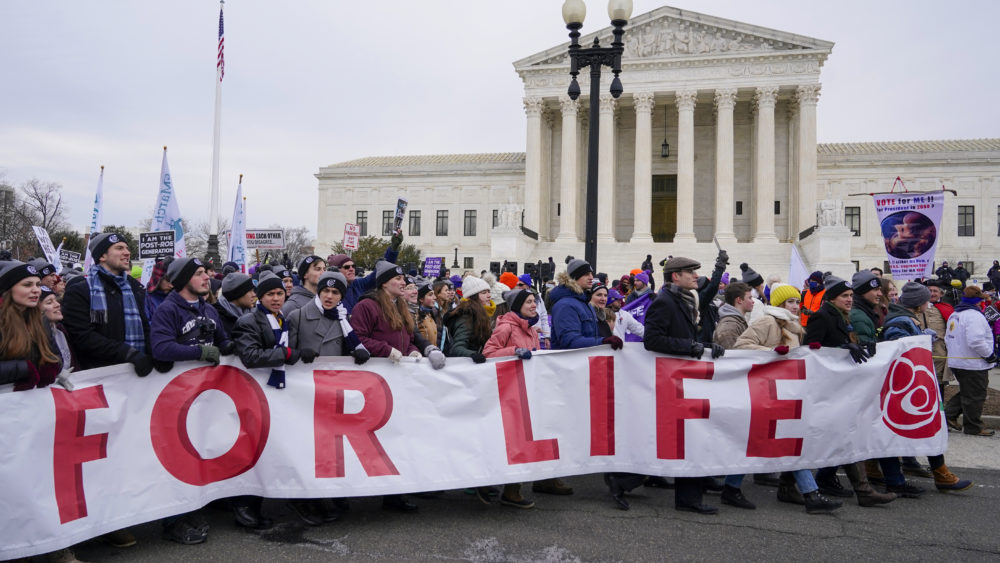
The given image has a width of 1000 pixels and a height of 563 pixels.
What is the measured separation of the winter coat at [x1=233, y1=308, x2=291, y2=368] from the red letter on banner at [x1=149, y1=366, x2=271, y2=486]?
0.23 meters

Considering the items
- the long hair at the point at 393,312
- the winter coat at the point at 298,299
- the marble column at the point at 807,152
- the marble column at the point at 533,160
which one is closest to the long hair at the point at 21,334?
the winter coat at the point at 298,299

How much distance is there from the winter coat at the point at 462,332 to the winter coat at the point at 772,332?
8.03 feet

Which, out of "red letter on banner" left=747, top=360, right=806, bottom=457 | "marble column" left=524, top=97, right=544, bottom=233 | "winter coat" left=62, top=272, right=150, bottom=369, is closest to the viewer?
"winter coat" left=62, top=272, right=150, bottom=369

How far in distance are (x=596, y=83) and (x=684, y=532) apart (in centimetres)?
759

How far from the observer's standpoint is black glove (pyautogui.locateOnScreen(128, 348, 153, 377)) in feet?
15.6

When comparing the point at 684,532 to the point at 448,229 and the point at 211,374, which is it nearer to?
the point at 211,374

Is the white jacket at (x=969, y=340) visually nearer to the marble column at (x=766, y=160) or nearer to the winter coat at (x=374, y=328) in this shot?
the winter coat at (x=374, y=328)

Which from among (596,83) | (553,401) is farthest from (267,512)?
(596,83)

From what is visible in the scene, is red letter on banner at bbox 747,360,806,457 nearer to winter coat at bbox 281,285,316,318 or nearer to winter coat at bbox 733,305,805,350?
winter coat at bbox 733,305,805,350

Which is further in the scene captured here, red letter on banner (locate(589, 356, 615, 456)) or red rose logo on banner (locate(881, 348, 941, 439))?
red rose logo on banner (locate(881, 348, 941, 439))

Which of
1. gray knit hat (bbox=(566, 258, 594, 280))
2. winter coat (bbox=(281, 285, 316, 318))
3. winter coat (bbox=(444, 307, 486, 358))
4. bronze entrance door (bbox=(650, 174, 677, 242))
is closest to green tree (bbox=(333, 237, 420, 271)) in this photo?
bronze entrance door (bbox=(650, 174, 677, 242))

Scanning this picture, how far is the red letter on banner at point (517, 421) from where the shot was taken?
5.59 meters

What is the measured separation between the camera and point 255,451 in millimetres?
5160

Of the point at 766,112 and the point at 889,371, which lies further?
the point at 766,112
